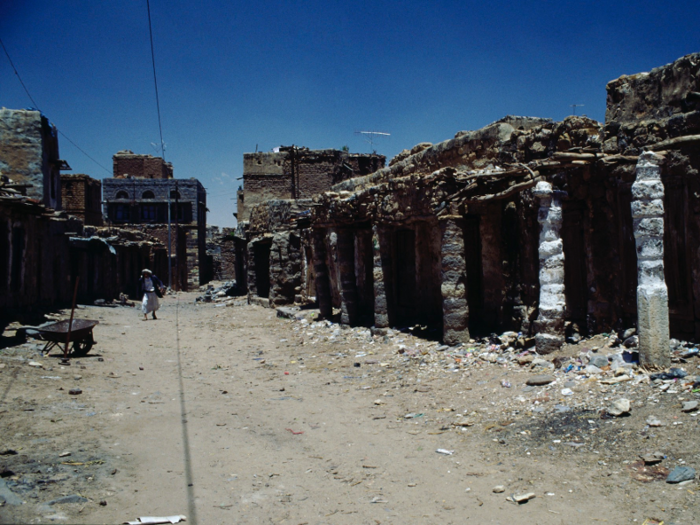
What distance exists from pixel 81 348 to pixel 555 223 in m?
9.14

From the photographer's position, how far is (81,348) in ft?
33.8

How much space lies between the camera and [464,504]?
4.23m

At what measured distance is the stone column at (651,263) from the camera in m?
6.15

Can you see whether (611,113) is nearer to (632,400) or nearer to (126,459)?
(632,400)

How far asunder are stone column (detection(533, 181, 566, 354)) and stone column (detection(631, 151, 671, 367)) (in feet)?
4.28

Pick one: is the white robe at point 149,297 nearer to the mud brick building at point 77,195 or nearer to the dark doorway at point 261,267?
the dark doorway at point 261,267

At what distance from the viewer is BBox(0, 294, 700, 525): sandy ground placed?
4.06m

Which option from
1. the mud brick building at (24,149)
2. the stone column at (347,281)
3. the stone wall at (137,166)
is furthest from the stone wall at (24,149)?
the stone wall at (137,166)

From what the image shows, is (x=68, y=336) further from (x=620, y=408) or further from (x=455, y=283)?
(x=620, y=408)

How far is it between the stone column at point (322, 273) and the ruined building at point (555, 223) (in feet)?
6.23

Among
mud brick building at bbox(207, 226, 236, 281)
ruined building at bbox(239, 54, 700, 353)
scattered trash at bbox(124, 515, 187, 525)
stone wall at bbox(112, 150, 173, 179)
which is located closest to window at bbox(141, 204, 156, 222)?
stone wall at bbox(112, 150, 173, 179)

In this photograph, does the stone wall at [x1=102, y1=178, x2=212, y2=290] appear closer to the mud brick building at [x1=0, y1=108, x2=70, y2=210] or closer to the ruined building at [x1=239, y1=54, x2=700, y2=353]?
the mud brick building at [x1=0, y1=108, x2=70, y2=210]

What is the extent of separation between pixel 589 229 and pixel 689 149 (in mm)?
1776

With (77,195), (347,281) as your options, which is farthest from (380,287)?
(77,195)
